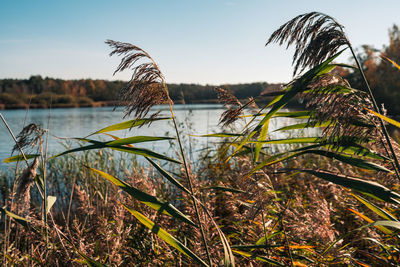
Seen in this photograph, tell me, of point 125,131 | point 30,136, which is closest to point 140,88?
point 30,136

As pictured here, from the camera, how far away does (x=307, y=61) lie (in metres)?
1.14

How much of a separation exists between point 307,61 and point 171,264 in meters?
1.65

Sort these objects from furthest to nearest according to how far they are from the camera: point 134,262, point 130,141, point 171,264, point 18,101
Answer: point 18,101
point 134,262
point 171,264
point 130,141

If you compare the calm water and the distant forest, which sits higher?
the distant forest

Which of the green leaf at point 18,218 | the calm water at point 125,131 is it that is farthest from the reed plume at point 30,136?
the green leaf at point 18,218

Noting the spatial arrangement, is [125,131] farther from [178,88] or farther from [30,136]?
[178,88]

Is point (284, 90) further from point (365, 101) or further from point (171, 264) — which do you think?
point (171, 264)

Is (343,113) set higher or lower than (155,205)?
higher

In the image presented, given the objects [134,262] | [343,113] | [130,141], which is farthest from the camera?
[134,262]

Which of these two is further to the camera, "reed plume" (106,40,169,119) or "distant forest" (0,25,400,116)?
"distant forest" (0,25,400,116)

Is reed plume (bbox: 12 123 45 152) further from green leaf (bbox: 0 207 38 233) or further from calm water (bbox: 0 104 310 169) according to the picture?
green leaf (bbox: 0 207 38 233)

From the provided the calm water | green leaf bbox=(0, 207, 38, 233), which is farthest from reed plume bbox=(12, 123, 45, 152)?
green leaf bbox=(0, 207, 38, 233)

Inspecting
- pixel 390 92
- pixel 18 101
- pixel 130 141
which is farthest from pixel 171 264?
pixel 18 101

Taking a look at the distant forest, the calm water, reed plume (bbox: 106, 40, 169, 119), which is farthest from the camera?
the distant forest
